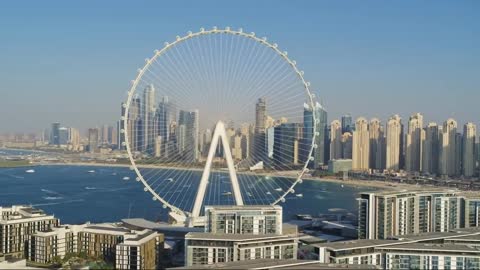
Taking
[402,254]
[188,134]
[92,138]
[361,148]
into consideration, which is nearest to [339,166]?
[361,148]

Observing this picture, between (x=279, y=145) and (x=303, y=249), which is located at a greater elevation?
(x=279, y=145)

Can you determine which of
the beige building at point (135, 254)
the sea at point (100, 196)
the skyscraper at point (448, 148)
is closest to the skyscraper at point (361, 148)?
the skyscraper at point (448, 148)

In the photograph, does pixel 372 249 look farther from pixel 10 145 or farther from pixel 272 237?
pixel 10 145

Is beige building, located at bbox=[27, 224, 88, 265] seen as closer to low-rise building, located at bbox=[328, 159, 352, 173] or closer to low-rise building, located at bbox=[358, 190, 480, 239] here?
low-rise building, located at bbox=[358, 190, 480, 239]

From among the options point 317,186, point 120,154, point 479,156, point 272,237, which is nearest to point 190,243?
point 272,237

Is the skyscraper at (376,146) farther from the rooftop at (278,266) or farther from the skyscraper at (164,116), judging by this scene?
the rooftop at (278,266)

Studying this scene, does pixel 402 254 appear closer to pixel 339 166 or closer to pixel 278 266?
pixel 278 266

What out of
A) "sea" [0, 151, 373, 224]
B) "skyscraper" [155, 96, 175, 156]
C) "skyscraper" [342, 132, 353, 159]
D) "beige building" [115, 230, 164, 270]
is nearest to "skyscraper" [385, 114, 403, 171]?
"skyscraper" [342, 132, 353, 159]
